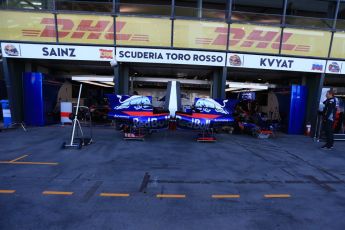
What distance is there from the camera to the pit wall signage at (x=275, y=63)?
10.6 meters

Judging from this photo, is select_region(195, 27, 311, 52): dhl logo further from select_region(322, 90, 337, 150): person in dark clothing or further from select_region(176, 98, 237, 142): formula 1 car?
select_region(322, 90, 337, 150): person in dark clothing

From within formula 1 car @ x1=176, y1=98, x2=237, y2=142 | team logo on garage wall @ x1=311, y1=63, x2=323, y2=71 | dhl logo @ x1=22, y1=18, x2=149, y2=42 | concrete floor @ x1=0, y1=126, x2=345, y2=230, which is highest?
dhl logo @ x1=22, y1=18, x2=149, y2=42

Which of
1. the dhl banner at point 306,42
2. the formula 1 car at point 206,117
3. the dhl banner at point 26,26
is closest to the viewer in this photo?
the formula 1 car at point 206,117

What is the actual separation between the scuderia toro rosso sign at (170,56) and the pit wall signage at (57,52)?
0.69 meters

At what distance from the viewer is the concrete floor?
2.91 metres

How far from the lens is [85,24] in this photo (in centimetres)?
998

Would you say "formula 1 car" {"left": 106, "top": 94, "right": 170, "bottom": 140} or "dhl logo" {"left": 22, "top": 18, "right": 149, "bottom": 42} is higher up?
"dhl logo" {"left": 22, "top": 18, "right": 149, "bottom": 42}

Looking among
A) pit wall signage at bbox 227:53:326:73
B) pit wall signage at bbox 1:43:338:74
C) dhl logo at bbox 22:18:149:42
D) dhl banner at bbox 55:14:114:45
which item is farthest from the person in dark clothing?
dhl banner at bbox 55:14:114:45

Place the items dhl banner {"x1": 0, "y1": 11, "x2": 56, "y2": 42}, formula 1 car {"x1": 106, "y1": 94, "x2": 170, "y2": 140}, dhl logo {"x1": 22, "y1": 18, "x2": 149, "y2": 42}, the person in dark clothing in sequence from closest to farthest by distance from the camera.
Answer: the person in dark clothing
formula 1 car {"x1": 106, "y1": 94, "x2": 170, "y2": 140}
dhl banner {"x1": 0, "y1": 11, "x2": 56, "y2": 42}
dhl logo {"x1": 22, "y1": 18, "x2": 149, "y2": 42}

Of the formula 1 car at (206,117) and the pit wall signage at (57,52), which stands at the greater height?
the pit wall signage at (57,52)

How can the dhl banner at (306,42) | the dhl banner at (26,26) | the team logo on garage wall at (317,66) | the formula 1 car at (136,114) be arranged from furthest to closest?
the team logo on garage wall at (317,66) → the dhl banner at (306,42) → the dhl banner at (26,26) → the formula 1 car at (136,114)

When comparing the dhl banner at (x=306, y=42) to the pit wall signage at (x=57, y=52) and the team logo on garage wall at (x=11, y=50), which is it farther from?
the team logo on garage wall at (x=11, y=50)

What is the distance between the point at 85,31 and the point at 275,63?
9.75 meters

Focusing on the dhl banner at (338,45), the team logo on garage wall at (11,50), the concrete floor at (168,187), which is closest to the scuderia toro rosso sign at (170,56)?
the team logo on garage wall at (11,50)
